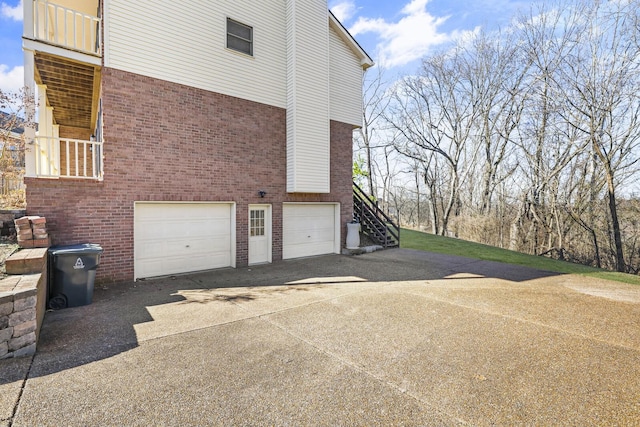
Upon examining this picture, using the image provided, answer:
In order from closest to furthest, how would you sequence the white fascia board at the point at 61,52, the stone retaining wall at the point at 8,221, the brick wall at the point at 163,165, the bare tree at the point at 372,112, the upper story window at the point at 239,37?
the stone retaining wall at the point at 8,221, the white fascia board at the point at 61,52, the brick wall at the point at 163,165, the upper story window at the point at 239,37, the bare tree at the point at 372,112

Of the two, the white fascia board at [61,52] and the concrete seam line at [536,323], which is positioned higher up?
the white fascia board at [61,52]

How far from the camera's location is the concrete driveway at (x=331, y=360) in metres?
2.58

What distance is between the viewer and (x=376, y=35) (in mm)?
22734

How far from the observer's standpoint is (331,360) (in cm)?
346

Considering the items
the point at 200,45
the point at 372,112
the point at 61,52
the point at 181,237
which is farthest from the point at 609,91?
the point at 61,52

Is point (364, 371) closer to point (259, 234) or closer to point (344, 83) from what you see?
point (259, 234)

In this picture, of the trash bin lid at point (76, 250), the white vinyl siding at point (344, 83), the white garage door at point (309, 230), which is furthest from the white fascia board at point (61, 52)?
the white vinyl siding at point (344, 83)

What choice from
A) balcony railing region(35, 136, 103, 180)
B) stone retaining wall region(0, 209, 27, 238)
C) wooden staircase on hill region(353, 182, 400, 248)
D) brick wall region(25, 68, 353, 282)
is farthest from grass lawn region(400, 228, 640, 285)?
stone retaining wall region(0, 209, 27, 238)

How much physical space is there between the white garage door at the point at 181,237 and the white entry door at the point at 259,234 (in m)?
0.65

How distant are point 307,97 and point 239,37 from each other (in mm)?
2504

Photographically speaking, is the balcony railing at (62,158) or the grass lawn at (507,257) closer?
the balcony railing at (62,158)

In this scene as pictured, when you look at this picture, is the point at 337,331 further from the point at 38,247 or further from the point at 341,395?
the point at 38,247

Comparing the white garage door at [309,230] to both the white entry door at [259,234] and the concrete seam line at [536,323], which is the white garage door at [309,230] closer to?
the white entry door at [259,234]

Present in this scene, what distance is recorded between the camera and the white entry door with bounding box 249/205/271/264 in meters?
9.13
